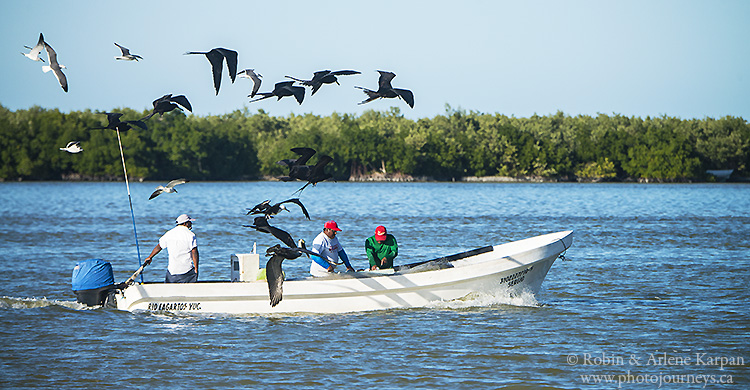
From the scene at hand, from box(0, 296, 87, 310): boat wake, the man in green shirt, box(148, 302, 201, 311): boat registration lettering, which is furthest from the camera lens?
box(0, 296, 87, 310): boat wake

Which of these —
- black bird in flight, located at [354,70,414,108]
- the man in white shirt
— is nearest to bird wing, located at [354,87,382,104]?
black bird in flight, located at [354,70,414,108]

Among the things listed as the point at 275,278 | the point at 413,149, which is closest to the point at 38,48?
the point at 275,278

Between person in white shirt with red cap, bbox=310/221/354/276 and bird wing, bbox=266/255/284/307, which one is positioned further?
person in white shirt with red cap, bbox=310/221/354/276

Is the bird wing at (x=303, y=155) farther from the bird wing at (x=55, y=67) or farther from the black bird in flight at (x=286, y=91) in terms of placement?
the bird wing at (x=55, y=67)

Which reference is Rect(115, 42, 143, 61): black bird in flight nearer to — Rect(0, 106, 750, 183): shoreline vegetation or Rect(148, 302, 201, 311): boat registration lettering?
Rect(148, 302, 201, 311): boat registration lettering

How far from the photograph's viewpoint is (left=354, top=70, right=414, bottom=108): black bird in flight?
44.9 feet

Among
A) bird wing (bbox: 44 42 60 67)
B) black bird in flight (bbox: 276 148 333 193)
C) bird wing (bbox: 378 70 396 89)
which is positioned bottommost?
black bird in flight (bbox: 276 148 333 193)

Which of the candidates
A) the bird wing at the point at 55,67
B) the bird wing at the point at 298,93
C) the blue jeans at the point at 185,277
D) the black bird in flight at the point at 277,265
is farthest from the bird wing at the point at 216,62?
the blue jeans at the point at 185,277

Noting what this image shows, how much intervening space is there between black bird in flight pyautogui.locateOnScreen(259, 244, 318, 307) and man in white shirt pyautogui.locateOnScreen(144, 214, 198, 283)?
4.60 ft

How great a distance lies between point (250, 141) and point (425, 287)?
417 feet

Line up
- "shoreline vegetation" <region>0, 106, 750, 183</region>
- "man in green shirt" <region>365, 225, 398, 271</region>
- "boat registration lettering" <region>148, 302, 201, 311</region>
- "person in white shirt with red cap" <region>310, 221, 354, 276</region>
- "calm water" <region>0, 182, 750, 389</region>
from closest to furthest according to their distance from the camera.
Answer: "calm water" <region>0, 182, 750, 389</region> < "boat registration lettering" <region>148, 302, 201, 311</region> < "person in white shirt with red cap" <region>310, 221, 354, 276</region> < "man in green shirt" <region>365, 225, 398, 271</region> < "shoreline vegetation" <region>0, 106, 750, 183</region>

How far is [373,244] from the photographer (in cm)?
1558

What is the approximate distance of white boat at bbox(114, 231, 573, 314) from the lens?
14461 millimetres

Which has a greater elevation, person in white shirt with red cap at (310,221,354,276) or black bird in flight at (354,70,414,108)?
black bird in flight at (354,70,414,108)
